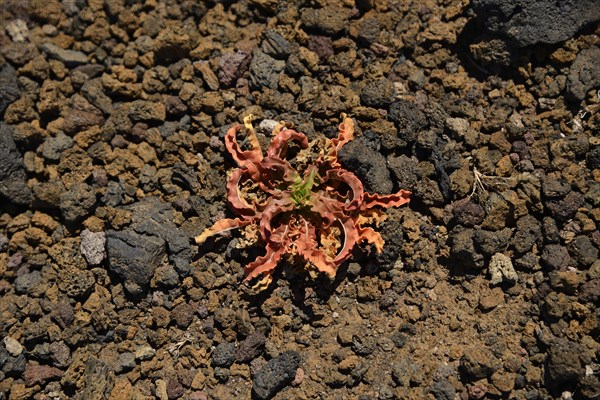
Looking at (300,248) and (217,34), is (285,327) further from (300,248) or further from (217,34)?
(217,34)

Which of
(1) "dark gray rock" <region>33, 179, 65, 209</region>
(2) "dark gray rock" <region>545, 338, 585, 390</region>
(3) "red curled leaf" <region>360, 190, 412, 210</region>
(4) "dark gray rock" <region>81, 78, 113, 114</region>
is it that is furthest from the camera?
(4) "dark gray rock" <region>81, 78, 113, 114</region>

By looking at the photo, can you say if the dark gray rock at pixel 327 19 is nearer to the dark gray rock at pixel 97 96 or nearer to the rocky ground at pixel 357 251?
the rocky ground at pixel 357 251

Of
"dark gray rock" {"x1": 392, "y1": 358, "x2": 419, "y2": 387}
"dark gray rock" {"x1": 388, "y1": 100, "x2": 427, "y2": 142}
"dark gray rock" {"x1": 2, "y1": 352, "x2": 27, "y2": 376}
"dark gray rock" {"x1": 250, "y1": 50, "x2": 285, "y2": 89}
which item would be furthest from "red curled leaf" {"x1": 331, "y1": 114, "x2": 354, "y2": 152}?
"dark gray rock" {"x1": 2, "y1": 352, "x2": 27, "y2": 376}

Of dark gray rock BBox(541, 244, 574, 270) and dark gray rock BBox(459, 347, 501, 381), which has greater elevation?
dark gray rock BBox(541, 244, 574, 270)

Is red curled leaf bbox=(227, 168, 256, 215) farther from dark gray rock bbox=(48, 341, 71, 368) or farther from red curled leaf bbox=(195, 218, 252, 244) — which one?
dark gray rock bbox=(48, 341, 71, 368)

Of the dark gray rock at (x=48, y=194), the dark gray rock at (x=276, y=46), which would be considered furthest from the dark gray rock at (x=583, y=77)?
the dark gray rock at (x=48, y=194)

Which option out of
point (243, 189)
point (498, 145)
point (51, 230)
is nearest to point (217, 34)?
point (243, 189)

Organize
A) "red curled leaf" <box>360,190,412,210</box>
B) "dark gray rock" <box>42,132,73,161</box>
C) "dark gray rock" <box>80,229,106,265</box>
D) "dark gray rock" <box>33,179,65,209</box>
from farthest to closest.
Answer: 1. "dark gray rock" <box>42,132,73,161</box>
2. "dark gray rock" <box>33,179,65,209</box>
3. "dark gray rock" <box>80,229,106,265</box>
4. "red curled leaf" <box>360,190,412,210</box>

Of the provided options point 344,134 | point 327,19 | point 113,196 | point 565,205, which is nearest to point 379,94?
point 344,134
